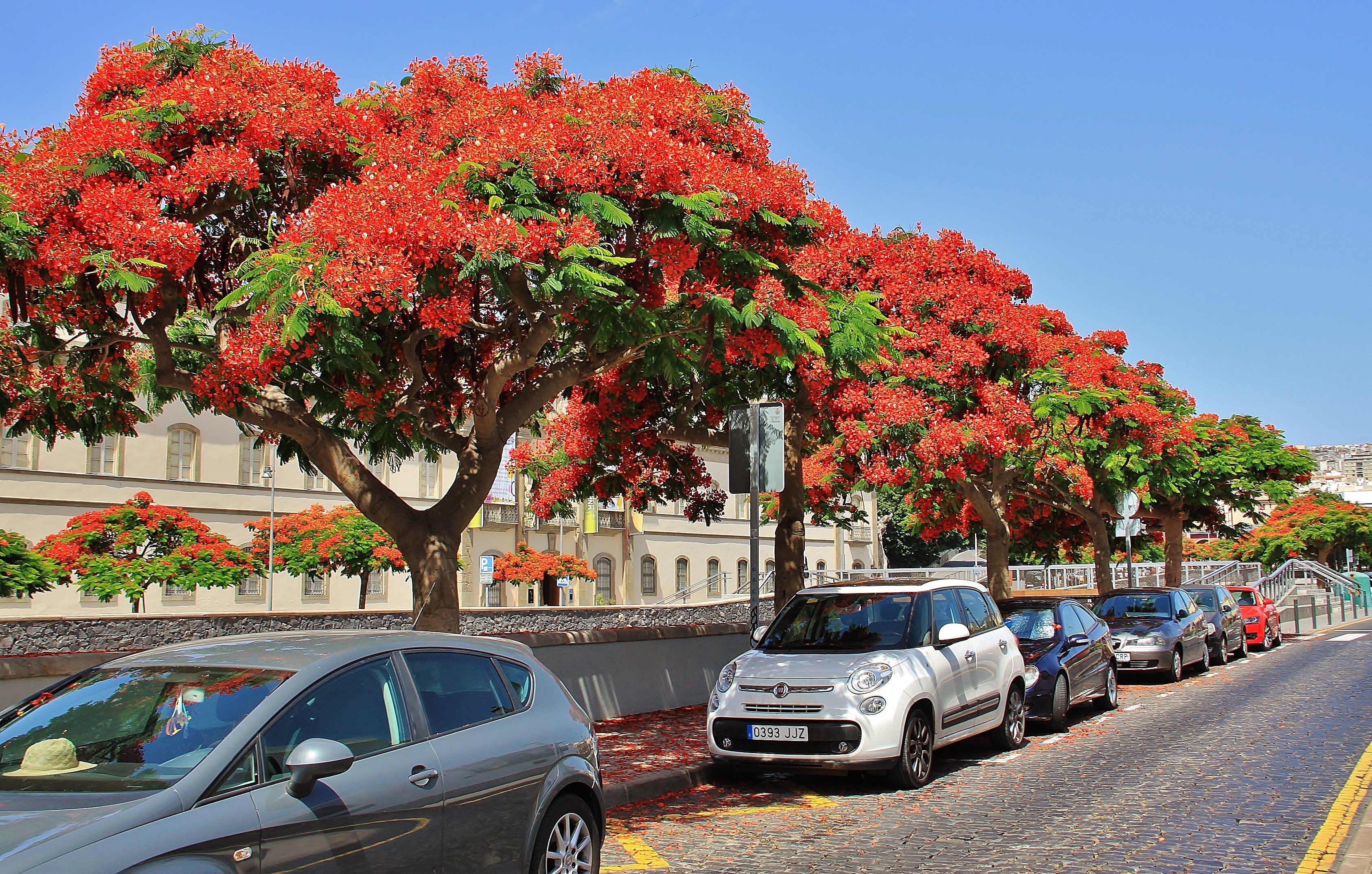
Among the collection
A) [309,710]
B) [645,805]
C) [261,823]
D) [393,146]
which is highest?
[393,146]

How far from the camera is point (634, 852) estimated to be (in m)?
7.58

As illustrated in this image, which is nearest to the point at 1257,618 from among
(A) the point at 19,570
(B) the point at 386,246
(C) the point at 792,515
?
(C) the point at 792,515

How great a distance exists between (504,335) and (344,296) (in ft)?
13.6

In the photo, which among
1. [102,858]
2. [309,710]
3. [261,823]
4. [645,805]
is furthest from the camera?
[645,805]

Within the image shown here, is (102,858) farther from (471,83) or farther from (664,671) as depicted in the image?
(664,671)

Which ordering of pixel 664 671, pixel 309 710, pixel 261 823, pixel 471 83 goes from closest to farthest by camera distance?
pixel 261 823 < pixel 309 710 < pixel 471 83 < pixel 664 671

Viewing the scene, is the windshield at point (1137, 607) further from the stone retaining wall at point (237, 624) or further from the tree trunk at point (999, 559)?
the stone retaining wall at point (237, 624)

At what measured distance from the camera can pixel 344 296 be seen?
7848mm

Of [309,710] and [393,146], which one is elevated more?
[393,146]

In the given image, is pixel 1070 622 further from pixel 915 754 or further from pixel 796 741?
pixel 796 741

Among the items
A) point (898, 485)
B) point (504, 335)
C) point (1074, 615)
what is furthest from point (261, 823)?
point (898, 485)

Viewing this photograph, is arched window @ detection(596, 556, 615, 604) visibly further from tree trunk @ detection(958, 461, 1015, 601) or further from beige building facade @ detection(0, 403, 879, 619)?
tree trunk @ detection(958, 461, 1015, 601)

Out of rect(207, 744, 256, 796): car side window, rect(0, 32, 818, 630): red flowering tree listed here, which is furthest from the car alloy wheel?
rect(207, 744, 256, 796): car side window

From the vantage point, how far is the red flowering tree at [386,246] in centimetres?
843
